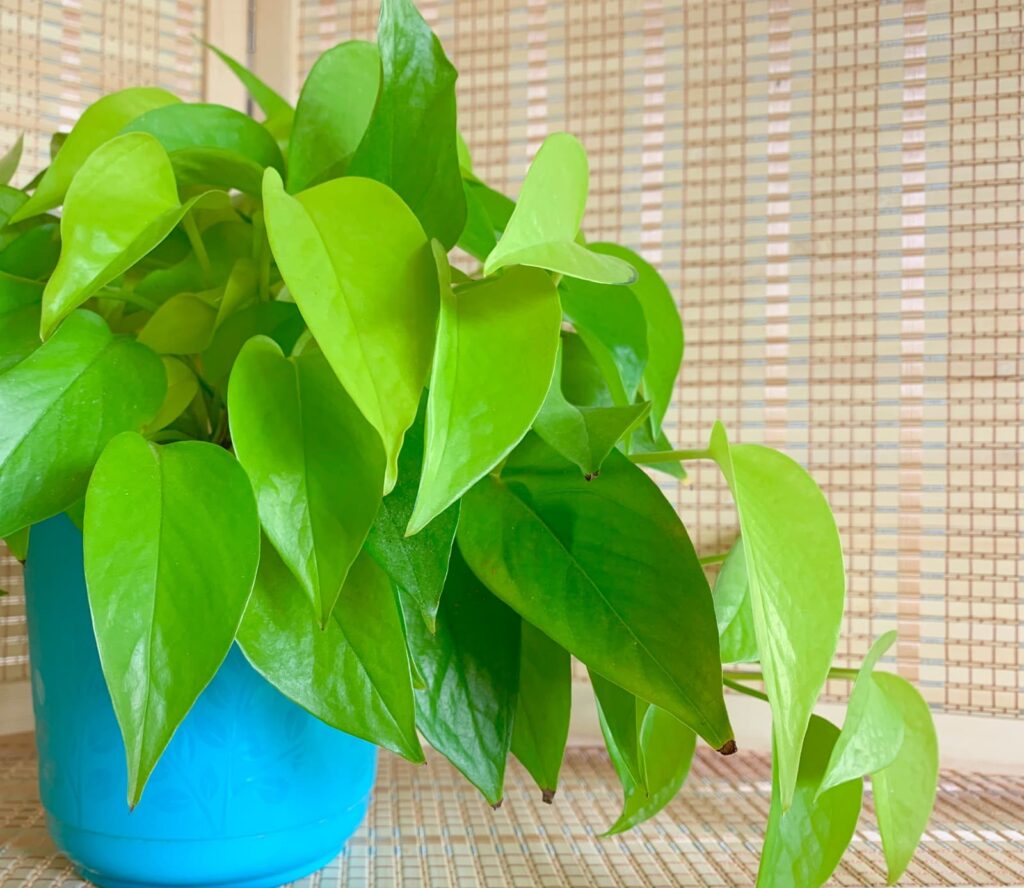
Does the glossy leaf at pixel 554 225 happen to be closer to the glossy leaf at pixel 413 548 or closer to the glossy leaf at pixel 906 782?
the glossy leaf at pixel 413 548

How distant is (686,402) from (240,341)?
0.38m

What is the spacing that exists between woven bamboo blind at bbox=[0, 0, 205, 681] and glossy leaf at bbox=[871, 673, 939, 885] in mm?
524

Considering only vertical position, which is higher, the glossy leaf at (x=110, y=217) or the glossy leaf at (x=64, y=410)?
the glossy leaf at (x=110, y=217)

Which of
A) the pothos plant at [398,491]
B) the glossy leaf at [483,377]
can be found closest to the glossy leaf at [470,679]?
the pothos plant at [398,491]

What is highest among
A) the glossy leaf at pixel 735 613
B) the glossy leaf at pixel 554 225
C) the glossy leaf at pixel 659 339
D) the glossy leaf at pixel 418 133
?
the glossy leaf at pixel 418 133

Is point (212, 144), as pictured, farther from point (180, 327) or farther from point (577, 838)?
point (577, 838)

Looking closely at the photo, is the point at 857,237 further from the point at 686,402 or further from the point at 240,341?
the point at 240,341

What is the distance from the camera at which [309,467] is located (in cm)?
31

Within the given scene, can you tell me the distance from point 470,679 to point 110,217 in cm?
20

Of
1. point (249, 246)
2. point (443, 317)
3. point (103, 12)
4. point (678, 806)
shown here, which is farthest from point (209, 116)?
point (678, 806)

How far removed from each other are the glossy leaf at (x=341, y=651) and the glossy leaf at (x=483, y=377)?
91mm

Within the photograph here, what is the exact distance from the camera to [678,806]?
56 centimetres

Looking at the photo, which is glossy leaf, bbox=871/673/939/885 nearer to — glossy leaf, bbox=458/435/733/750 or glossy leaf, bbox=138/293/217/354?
glossy leaf, bbox=458/435/733/750

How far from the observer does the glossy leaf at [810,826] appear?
0.35 meters
